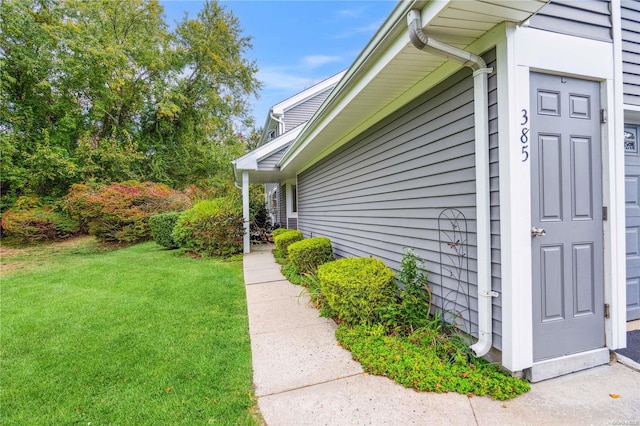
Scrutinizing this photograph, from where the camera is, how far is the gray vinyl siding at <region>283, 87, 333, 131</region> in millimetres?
13109

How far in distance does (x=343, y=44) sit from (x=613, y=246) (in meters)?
13.4

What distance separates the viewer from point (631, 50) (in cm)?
310

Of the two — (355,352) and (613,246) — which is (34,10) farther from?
(613,246)

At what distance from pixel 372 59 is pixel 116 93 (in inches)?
691

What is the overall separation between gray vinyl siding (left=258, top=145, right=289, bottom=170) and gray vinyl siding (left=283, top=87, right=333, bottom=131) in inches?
174

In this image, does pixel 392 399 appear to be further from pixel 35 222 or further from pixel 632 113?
pixel 35 222

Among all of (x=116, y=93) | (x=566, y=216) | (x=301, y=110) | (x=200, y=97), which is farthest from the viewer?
(x=200, y=97)

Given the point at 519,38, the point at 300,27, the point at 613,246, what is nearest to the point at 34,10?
the point at 300,27

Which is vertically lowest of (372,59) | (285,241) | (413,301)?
(413,301)

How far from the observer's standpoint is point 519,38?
2227 millimetres

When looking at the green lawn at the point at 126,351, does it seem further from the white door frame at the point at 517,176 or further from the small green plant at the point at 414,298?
the white door frame at the point at 517,176

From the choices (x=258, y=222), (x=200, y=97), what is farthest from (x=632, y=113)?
(x=200, y=97)

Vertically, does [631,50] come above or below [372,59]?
above

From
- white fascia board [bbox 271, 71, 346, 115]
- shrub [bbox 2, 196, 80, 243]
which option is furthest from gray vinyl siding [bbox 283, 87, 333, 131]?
shrub [bbox 2, 196, 80, 243]
